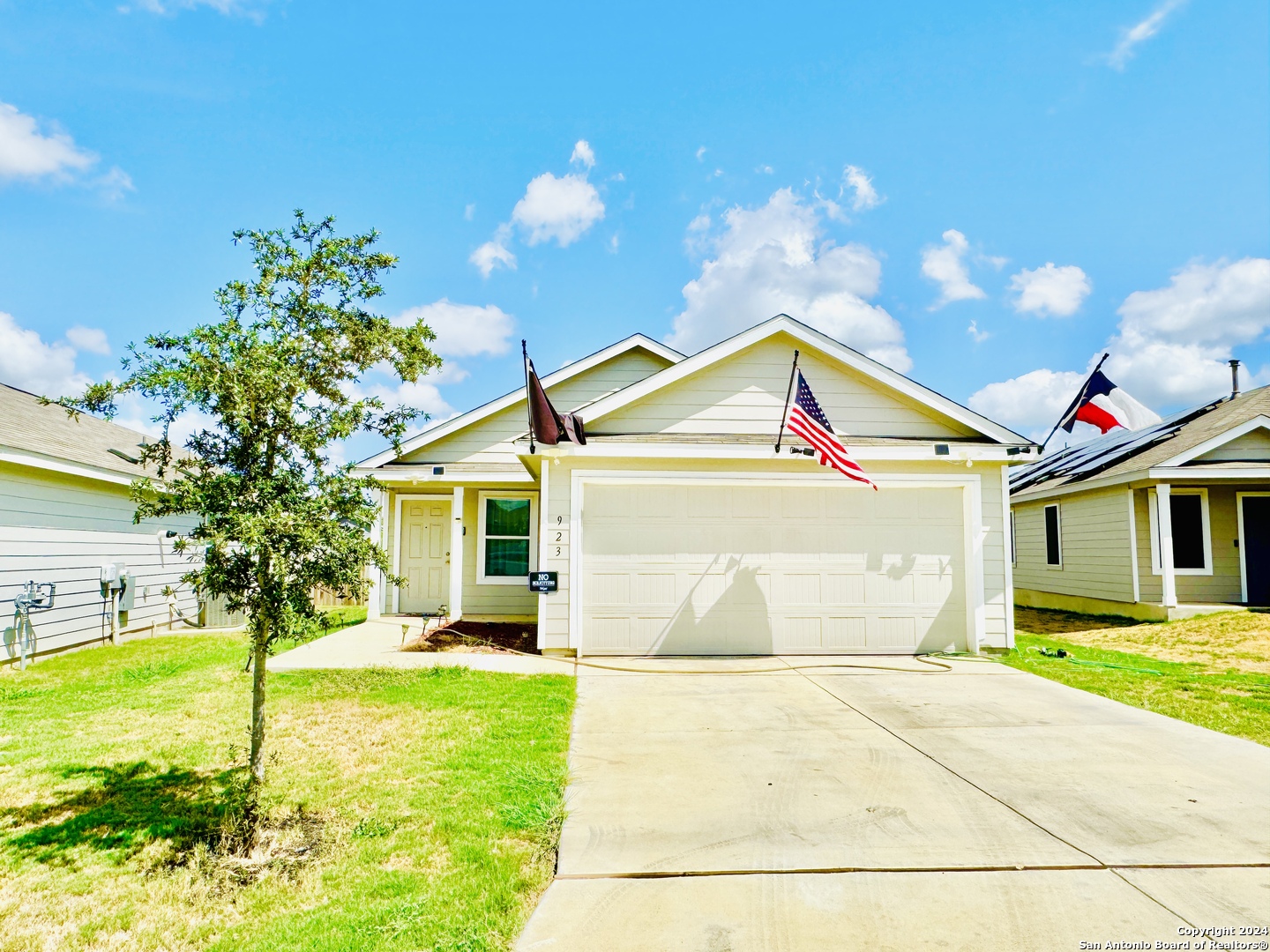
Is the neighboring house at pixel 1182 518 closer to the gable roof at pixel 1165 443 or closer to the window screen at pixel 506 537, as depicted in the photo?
the gable roof at pixel 1165 443

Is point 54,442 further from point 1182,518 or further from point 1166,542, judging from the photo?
point 1182,518

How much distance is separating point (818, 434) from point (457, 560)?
730 centimetres

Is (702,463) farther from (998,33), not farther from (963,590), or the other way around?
(998,33)

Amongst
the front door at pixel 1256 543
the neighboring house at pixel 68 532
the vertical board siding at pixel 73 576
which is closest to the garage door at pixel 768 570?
the vertical board siding at pixel 73 576

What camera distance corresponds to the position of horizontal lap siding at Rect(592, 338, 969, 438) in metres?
10.2

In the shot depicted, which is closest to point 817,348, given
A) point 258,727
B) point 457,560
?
point 457,560

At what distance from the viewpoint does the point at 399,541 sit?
523 inches

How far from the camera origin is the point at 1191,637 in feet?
39.1

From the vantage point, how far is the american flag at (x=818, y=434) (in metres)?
8.50

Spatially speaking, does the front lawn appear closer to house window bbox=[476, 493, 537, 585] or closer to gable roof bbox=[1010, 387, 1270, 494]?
gable roof bbox=[1010, 387, 1270, 494]

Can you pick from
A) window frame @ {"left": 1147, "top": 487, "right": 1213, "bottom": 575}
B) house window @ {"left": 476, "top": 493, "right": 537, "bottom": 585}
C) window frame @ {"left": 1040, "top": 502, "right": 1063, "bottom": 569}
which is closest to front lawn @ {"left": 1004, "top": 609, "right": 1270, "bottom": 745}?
window frame @ {"left": 1147, "top": 487, "right": 1213, "bottom": 575}

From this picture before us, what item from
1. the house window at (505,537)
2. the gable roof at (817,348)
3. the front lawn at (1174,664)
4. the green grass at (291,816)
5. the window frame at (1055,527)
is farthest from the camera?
the window frame at (1055,527)

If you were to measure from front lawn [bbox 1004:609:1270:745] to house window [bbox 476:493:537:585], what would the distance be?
827 centimetres

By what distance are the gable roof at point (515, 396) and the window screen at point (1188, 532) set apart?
11.2 metres
